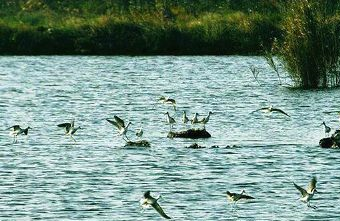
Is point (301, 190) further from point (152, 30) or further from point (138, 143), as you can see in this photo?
point (152, 30)

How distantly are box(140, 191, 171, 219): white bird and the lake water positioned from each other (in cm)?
46

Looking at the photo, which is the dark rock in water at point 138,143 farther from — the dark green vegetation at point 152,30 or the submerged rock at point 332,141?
the dark green vegetation at point 152,30

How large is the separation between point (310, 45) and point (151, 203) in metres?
19.9

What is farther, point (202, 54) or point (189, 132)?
point (202, 54)

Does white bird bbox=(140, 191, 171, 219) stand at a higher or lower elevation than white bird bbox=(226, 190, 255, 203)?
higher

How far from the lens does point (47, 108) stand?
36.8m

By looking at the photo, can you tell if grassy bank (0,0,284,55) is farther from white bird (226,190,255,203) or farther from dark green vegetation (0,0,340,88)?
white bird (226,190,255,203)

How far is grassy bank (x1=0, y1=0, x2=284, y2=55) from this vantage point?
2121 inches

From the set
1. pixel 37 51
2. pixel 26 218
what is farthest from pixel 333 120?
pixel 37 51

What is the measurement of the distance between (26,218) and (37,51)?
37240mm

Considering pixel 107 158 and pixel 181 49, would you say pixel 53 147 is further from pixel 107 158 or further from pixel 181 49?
pixel 181 49

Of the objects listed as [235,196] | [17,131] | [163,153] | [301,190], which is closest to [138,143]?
[163,153]

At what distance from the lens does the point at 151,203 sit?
61.6 ft

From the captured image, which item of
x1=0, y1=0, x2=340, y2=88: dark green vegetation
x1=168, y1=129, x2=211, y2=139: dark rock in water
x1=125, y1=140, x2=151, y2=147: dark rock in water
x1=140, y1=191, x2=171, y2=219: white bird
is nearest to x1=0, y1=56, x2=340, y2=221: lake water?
x1=125, y1=140, x2=151, y2=147: dark rock in water
